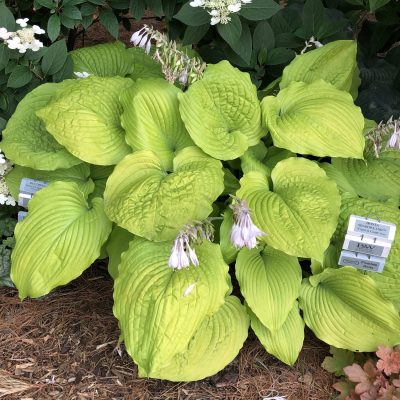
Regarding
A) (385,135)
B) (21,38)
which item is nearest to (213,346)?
(385,135)

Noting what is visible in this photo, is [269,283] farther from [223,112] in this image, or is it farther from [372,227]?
[223,112]

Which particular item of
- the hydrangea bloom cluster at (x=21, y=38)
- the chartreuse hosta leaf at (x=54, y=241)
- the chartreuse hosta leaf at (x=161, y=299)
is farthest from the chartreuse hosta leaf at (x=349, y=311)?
the hydrangea bloom cluster at (x=21, y=38)

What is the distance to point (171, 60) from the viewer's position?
6.94 ft

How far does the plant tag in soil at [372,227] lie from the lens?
192 cm

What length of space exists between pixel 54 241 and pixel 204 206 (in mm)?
563

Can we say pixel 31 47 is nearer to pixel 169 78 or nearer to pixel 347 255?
pixel 169 78

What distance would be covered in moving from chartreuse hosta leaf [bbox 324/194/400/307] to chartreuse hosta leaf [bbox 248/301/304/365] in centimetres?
29

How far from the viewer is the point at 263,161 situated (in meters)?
2.28

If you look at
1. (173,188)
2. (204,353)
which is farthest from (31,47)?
(204,353)

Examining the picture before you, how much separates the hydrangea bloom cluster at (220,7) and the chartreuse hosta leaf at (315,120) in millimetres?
357

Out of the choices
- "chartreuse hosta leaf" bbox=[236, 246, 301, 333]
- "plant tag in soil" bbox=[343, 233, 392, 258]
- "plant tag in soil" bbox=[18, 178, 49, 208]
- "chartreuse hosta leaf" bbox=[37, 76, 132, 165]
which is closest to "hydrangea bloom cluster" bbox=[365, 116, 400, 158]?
"plant tag in soil" bbox=[343, 233, 392, 258]

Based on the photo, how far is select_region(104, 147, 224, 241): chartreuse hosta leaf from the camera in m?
1.82

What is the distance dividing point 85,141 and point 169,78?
400 millimetres

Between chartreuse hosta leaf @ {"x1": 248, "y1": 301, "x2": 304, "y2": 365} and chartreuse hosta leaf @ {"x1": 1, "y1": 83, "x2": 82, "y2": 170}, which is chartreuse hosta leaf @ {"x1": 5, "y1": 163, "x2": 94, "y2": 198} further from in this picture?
chartreuse hosta leaf @ {"x1": 248, "y1": 301, "x2": 304, "y2": 365}
